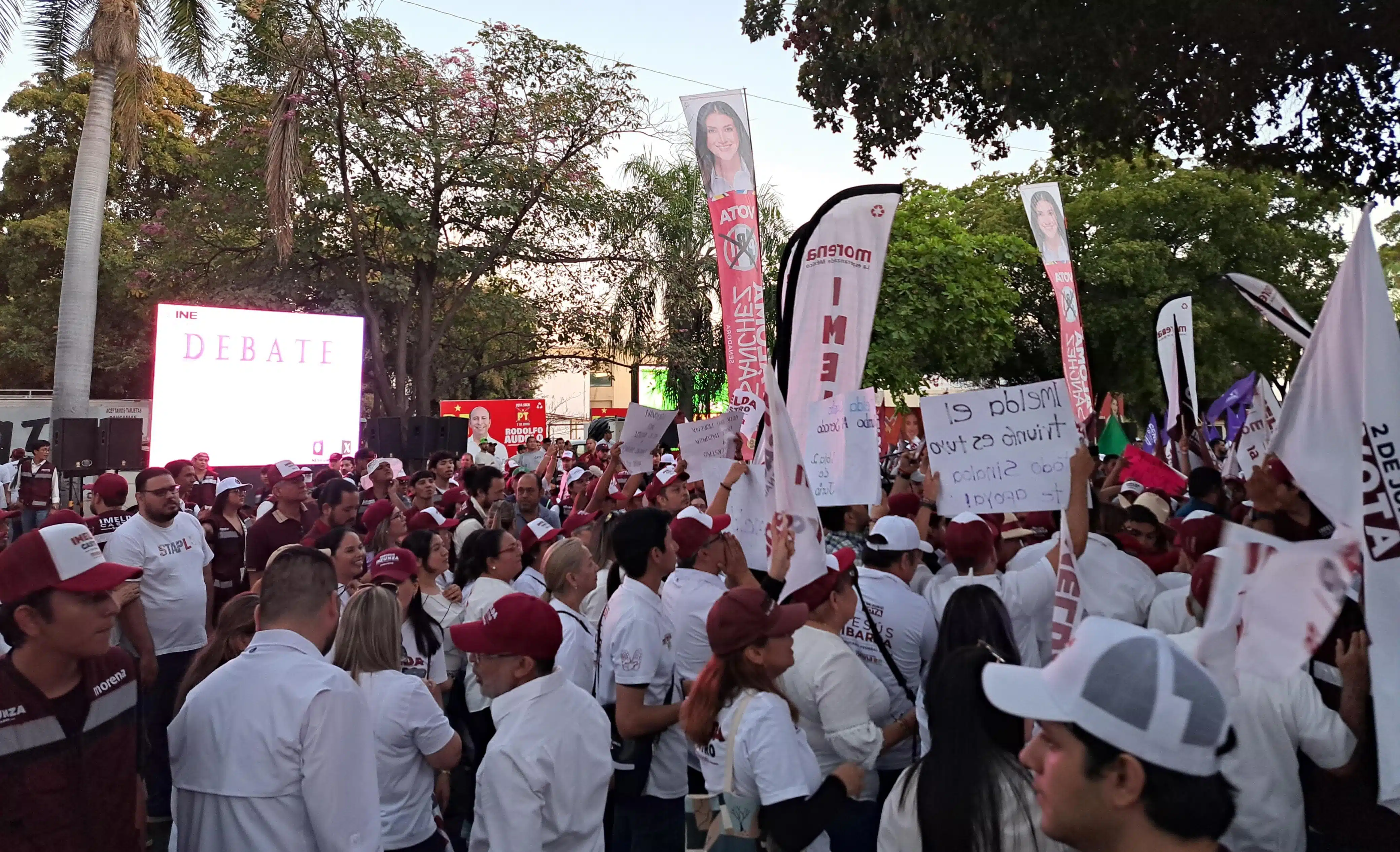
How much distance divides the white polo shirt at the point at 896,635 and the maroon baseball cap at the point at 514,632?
4.84 ft

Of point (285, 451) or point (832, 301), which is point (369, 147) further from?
point (832, 301)

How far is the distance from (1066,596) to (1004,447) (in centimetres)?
111

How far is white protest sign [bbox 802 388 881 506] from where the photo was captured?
6.10 metres

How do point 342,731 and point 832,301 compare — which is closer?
point 342,731

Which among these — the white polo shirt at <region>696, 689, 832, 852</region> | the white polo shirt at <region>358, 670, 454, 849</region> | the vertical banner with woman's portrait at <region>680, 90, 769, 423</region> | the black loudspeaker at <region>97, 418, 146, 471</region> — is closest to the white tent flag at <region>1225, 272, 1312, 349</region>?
the vertical banner with woman's portrait at <region>680, 90, 769, 423</region>

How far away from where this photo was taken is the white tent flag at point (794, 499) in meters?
4.35

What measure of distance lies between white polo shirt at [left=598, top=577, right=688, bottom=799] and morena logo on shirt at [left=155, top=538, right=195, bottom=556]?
138 inches

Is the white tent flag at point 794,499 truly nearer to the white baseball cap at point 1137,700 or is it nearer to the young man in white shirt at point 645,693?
the young man in white shirt at point 645,693

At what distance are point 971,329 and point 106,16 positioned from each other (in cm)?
1978

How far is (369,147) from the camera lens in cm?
2484

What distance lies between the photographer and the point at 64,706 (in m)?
2.94

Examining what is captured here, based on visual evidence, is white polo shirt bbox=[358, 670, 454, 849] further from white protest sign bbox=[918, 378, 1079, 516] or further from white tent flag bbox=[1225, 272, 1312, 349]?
white tent flag bbox=[1225, 272, 1312, 349]

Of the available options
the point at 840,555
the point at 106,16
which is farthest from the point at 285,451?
the point at 840,555

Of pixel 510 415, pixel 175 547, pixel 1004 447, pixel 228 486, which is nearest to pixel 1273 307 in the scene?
pixel 1004 447
